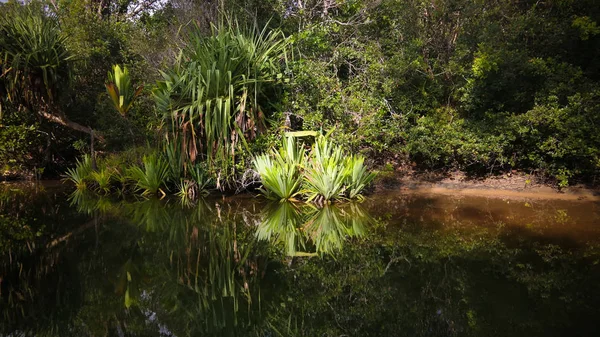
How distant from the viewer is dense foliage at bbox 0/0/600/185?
8.28m

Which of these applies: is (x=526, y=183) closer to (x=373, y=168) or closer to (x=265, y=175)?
(x=373, y=168)

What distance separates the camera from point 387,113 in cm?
1012

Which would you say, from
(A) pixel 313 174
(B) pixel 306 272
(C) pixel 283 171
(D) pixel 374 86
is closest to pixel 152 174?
(C) pixel 283 171

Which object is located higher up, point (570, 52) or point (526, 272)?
point (570, 52)

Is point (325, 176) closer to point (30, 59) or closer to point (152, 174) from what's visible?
point (152, 174)

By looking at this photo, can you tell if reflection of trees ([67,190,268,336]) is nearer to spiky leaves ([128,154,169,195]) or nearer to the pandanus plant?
spiky leaves ([128,154,169,195])

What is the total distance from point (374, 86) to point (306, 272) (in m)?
6.27

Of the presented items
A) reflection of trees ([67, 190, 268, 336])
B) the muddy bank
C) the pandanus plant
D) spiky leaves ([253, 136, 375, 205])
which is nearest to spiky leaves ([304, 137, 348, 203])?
spiky leaves ([253, 136, 375, 205])

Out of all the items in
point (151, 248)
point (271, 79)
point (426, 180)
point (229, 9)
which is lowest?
point (426, 180)

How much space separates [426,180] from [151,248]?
619cm

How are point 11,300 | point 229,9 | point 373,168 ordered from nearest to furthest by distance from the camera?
point 11,300 → point 373,168 → point 229,9

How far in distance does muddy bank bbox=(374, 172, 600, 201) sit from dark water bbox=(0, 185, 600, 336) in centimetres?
76

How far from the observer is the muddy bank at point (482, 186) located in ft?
26.3

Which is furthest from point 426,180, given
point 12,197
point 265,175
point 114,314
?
point 12,197
